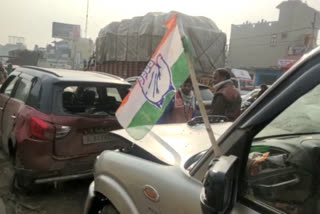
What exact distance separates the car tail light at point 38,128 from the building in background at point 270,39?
35679 millimetres

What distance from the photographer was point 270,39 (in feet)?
147

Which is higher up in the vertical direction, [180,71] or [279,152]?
[180,71]

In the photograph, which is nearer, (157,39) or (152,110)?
(152,110)

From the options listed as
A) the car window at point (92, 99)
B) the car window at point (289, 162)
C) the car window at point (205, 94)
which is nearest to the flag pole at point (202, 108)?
the car window at point (289, 162)

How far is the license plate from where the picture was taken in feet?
13.8

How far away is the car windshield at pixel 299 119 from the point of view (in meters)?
1.39

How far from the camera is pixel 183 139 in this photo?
2479mm

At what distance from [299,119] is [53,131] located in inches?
118

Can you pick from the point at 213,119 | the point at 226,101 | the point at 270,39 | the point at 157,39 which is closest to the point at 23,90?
the point at 213,119

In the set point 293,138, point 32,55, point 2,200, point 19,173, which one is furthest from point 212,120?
point 32,55

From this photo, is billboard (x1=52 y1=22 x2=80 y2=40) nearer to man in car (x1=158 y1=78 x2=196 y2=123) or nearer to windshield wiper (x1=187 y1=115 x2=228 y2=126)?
man in car (x1=158 y1=78 x2=196 y2=123)

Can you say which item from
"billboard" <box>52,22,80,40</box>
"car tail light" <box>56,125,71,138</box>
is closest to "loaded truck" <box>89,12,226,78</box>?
"car tail light" <box>56,125,71,138</box>

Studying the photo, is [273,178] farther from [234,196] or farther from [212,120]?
[212,120]

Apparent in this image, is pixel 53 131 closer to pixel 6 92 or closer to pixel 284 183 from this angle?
pixel 6 92
